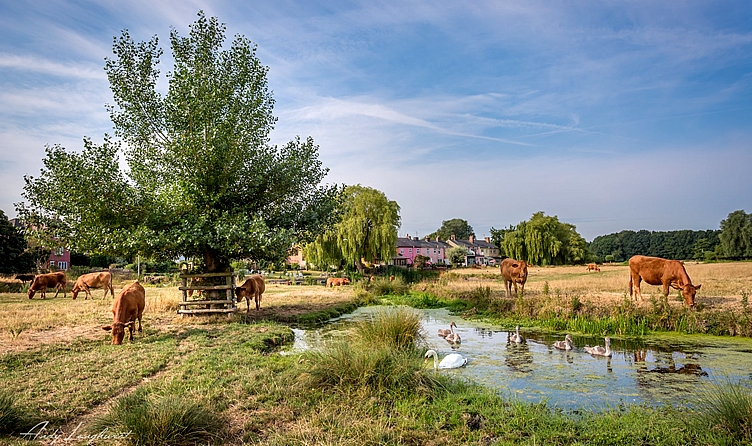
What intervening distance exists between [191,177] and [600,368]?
41.8ft

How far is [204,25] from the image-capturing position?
16.2 metres

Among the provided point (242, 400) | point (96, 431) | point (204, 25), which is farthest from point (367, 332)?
point (204, 25)

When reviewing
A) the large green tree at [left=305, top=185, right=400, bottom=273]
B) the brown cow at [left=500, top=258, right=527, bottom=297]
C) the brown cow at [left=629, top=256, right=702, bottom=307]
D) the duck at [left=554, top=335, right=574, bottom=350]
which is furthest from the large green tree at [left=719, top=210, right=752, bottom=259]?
the duck at [left=554, top=335, right=574, bottom=350]

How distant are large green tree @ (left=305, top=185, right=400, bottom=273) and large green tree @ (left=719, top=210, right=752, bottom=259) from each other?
59092 millimetres

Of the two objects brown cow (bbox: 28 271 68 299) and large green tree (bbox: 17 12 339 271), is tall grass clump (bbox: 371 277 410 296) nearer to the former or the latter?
large green tree (bbox: 17 12 339 271)

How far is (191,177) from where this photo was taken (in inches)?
583

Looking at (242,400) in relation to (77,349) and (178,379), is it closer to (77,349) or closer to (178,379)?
(178,379)

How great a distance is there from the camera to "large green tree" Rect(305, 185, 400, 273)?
136 feet

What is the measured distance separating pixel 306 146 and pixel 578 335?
11455 mm

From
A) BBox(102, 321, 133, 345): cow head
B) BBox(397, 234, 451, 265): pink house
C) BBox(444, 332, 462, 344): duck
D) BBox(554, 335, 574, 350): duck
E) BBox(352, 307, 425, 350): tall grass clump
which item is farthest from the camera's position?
BBox(397, 234, 451, 265): pink house

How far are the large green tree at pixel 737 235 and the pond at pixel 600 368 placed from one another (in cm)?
7439

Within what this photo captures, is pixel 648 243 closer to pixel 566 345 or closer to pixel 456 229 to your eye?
pixel 456 229

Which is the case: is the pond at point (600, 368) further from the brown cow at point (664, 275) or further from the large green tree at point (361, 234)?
the large green tree at point (361, 234)

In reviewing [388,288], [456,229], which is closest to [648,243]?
[456,229]
